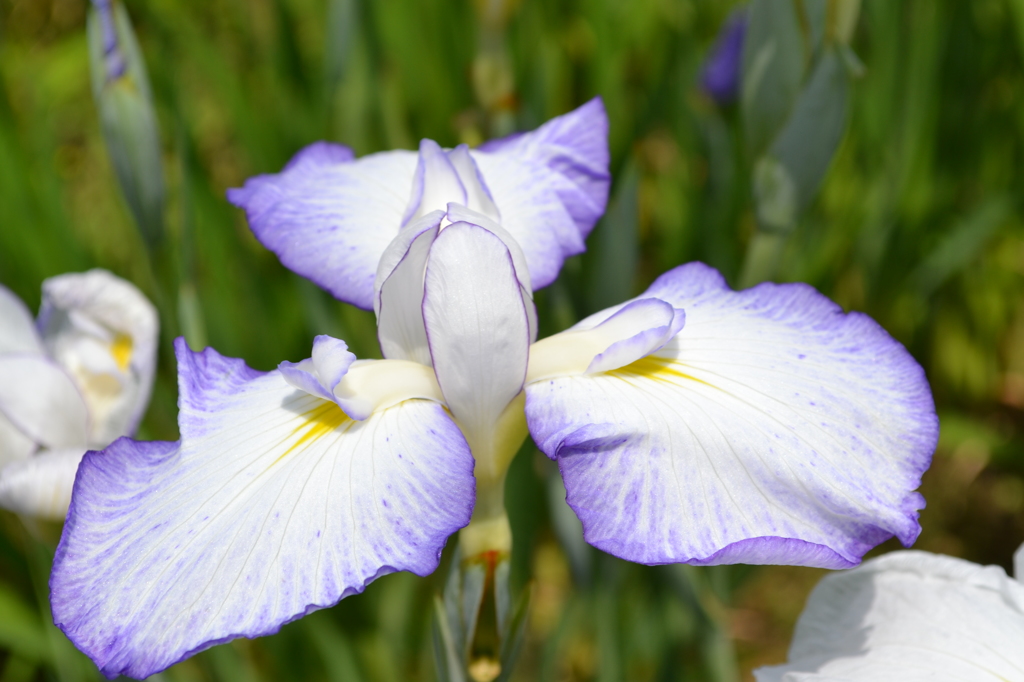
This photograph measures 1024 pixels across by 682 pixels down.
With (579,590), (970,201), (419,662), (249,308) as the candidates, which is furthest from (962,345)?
(249,308)

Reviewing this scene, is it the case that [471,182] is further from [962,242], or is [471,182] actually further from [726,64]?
[962,242]

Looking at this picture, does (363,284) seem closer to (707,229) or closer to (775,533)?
(775,533)

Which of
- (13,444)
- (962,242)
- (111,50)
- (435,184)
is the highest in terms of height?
(111,50)

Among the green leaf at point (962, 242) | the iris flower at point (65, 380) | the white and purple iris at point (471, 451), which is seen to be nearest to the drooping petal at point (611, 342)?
the white and purple iris at point (471, 451)

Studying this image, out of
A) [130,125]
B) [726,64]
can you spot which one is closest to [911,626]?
[130,125]

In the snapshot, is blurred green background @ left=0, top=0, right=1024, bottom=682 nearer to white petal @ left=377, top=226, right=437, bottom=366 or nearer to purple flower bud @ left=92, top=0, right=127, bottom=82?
purple flower bud @ left=92, top=0, right=127, bottom=82

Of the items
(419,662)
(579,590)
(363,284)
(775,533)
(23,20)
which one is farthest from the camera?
(23,20)

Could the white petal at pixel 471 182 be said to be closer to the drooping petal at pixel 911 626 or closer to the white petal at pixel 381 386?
the white petal at pixel 381 386
